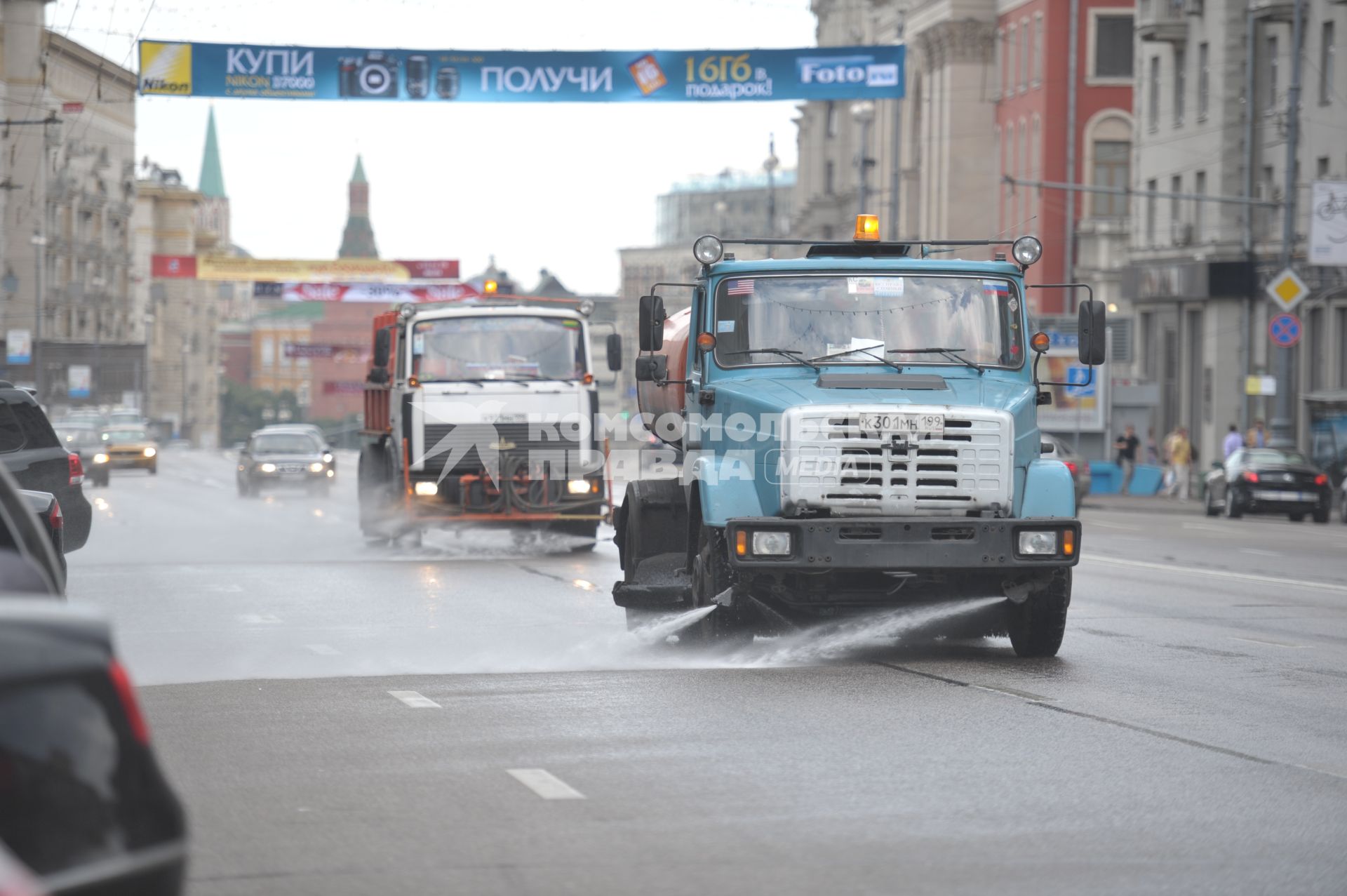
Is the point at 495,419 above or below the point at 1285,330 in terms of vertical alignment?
below

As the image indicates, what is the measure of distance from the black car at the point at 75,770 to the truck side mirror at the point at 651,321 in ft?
31.5

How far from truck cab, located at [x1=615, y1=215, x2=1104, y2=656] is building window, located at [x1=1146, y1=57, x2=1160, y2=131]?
51.0 metres

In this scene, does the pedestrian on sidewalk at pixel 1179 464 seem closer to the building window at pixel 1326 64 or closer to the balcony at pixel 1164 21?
the building window at pixel 1326 64

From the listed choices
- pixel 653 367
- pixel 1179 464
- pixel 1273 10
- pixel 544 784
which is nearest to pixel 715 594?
pixel 653 367

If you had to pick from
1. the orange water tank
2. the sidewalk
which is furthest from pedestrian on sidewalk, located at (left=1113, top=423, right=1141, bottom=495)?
the orange water tank

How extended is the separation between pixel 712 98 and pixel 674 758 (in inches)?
1076

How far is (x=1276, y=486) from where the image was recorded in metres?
40.7

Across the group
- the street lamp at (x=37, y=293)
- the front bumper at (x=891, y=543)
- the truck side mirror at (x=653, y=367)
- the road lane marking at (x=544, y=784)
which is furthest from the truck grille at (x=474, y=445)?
the street lamp at (x=37, y=293)

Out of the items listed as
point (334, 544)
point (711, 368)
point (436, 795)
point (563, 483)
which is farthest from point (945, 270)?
point (334, 544)

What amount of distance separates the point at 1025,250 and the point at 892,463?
202 centimetres

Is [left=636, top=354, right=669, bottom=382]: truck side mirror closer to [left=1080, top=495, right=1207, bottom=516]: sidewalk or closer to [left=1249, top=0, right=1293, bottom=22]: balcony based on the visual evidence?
[left=1080, top=495, right=1207, bottom=516]: sidewalk

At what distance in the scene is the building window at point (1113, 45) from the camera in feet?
242

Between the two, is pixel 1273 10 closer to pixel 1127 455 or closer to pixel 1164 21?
pixel 1164 21

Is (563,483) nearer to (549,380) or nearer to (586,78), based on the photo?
(549,380)
